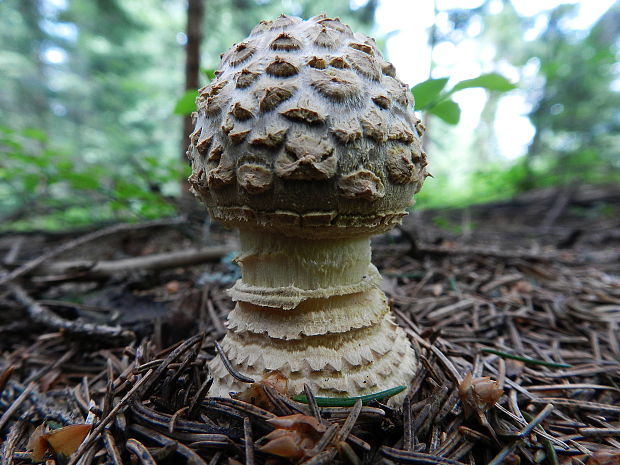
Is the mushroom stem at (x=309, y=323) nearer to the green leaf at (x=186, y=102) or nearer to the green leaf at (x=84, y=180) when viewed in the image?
the green leaf at (x=186, y=102)

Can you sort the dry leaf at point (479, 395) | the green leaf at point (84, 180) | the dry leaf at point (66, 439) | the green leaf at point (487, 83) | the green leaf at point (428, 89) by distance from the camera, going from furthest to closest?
the green leaf at point (84, 180), the green leaf at point (487, 83), the green leaf at point (428, 89), the dry leaf at point (479, 395), the dry leaf at point (66, 439)

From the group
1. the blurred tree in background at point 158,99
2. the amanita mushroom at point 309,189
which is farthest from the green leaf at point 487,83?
the amanita mushroom at point 309,189

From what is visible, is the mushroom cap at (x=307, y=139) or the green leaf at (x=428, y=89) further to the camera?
the green leaf at (x=428, y=89)

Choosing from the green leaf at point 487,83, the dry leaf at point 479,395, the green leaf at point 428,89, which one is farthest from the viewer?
the green leaf at point 487,83

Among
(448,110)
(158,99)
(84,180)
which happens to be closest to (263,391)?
(448,110)

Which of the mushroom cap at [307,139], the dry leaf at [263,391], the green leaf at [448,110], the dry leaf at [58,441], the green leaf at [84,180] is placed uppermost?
the green leaf at [448,110]

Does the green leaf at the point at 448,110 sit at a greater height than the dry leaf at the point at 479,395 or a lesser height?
greater

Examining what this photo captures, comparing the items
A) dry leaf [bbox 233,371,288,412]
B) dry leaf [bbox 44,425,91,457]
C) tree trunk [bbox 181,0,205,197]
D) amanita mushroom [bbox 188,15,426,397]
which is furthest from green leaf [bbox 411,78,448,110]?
tree trunk [bbox 181,0,205,197]

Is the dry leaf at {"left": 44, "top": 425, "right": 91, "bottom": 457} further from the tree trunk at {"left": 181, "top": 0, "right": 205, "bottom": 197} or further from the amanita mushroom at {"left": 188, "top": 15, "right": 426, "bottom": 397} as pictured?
the tree trunk at {"left": 181, "top": 0, "right": 205, "bottom": 197}
